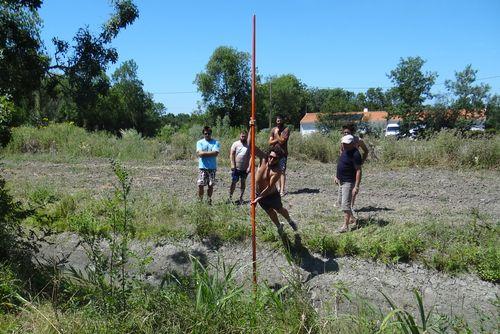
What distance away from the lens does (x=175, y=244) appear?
25.5ft

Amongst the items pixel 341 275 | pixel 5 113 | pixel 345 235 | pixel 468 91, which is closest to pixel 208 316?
pixel 5 113

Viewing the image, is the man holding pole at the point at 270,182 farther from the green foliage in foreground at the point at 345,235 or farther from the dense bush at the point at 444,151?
the dense bush at the point at 444,151

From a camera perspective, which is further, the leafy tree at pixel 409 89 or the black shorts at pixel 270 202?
the leafy tree at pixel 409 89

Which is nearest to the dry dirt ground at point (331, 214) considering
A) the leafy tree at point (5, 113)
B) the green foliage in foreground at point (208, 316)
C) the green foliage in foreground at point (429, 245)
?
the green foliage in foreground at point (429, 245)

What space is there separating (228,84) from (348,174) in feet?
132

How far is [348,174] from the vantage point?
7570 millimetres

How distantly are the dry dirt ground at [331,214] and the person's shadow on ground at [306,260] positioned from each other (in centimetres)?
2

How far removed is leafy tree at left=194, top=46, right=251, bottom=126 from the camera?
153 ft

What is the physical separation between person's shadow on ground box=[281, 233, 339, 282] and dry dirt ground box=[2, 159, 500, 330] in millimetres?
15

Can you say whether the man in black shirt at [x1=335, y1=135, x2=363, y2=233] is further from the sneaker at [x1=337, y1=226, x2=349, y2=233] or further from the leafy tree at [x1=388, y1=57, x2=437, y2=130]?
the leafy tree at [x1=388, y1=57, x2=437, y2=130]

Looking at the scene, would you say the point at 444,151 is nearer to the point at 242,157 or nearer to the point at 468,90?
the point at 242,157

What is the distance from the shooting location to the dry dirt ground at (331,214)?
20.3 ft

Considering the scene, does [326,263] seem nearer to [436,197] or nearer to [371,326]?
[371,326]

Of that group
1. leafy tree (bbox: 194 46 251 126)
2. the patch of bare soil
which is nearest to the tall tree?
leafy tree (bbox: 194 46 251 126)
